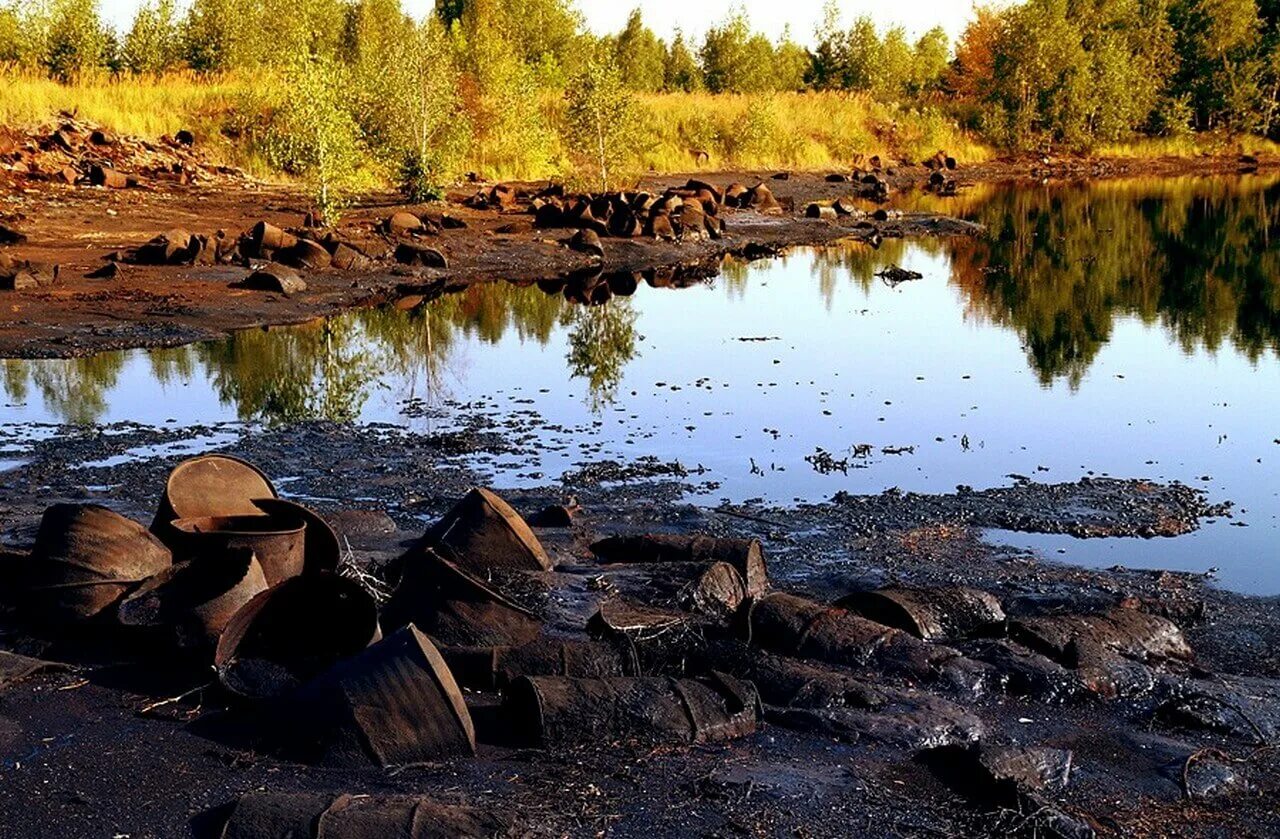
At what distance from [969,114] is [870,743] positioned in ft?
179

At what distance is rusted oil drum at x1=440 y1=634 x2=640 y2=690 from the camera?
596 cm

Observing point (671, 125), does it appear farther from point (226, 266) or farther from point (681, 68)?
point (681, 68)

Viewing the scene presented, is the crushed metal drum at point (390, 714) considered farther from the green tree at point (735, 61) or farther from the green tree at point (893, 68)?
the green tree at point (735, 61)

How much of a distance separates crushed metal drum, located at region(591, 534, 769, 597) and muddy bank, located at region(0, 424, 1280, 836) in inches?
7.6

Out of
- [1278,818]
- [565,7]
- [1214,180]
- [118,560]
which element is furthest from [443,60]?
[565,7]

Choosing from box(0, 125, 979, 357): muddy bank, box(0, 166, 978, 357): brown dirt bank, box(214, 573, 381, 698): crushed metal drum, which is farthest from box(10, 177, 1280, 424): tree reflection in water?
box(214, 573, 381, 698): crushed metal drum

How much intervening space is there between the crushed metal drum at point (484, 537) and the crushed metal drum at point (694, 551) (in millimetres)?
639

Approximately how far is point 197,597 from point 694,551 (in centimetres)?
262

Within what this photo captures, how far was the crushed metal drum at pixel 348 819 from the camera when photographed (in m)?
4.55

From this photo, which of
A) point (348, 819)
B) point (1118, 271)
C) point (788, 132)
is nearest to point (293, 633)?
point (348, 819)

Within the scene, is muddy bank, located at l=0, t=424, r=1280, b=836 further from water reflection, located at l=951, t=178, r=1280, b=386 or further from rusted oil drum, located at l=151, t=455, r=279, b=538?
water reflection, located at l=951, t=178, r=1280, b=386

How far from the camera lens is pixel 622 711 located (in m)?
5.50

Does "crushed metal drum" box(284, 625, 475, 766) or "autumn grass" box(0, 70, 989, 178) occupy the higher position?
"autumn grass" box(0, 70, 989, 178)

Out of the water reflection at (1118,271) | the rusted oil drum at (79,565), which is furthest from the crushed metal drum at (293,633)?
the water reflection at (1118,271)
